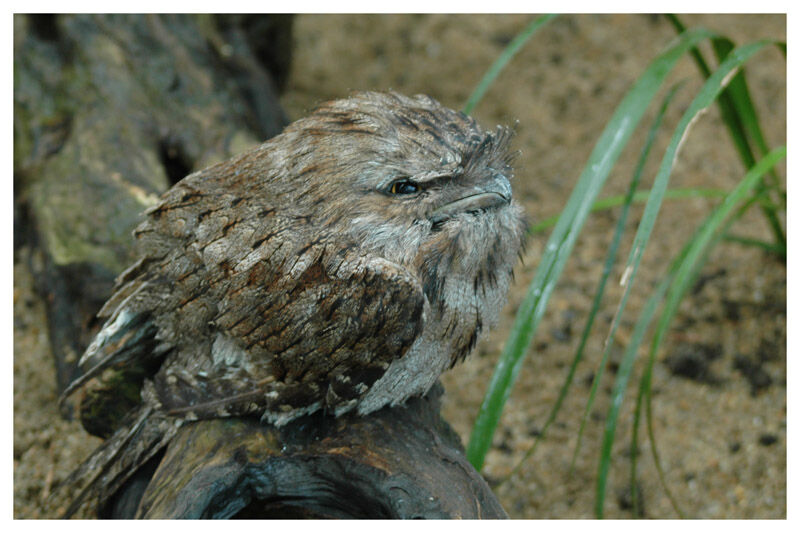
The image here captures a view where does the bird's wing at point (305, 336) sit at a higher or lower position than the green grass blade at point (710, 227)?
higher

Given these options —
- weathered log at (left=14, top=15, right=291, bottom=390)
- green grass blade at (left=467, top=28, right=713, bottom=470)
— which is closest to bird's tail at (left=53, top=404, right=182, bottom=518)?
weathered log at (left=14, top=15, right=291, bottom=390)

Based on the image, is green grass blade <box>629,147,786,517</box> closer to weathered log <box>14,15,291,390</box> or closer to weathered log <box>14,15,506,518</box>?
weathered log <box>14,15,506,518</box>

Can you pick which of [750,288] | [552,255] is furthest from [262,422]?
[750,288]

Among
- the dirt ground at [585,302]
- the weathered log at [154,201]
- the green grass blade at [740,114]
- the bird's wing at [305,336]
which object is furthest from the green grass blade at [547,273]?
the green grass blade at [740,114]

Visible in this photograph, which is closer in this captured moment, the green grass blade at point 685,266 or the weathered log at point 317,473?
the weathered log at point 317,473

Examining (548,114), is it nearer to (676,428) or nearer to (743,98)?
(743,98)

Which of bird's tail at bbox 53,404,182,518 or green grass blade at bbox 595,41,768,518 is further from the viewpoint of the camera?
bird's tail at bbox 53,404,182,518

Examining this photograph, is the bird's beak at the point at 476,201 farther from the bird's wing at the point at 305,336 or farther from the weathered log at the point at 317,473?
the weathered log at the point at 317,473
